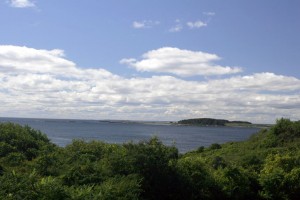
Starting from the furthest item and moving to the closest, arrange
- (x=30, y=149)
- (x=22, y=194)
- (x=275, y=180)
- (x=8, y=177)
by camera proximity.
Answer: (x=30, y=149)
(x=275, y=180)
(x=8, y=177)
(x=22, y=194)

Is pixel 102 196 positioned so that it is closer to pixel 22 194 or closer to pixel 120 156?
pixel 22 194

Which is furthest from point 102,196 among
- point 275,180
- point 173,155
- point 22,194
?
point 275,180

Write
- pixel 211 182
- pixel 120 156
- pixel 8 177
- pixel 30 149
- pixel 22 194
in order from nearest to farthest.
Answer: pixel 22 194, pixel 8 177, pixel 120 156, pixel 211 182, pixel 30 149

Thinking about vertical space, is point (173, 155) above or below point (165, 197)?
above

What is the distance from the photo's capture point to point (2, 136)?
3797 centimetres

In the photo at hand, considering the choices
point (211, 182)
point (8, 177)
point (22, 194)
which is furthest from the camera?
point (211, 182)

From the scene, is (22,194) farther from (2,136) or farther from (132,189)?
(2,136)

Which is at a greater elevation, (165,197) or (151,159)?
(151,159)

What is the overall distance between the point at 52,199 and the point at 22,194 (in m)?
1.15

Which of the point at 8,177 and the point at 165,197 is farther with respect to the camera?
the point at 165,197

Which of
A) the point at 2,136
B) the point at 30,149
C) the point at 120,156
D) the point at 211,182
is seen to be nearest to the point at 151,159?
the point at 120,156

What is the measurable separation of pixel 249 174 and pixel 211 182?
436cm

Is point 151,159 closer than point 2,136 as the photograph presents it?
Yes

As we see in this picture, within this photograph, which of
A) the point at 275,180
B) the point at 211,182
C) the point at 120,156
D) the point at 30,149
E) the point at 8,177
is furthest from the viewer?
the point at 30,149
